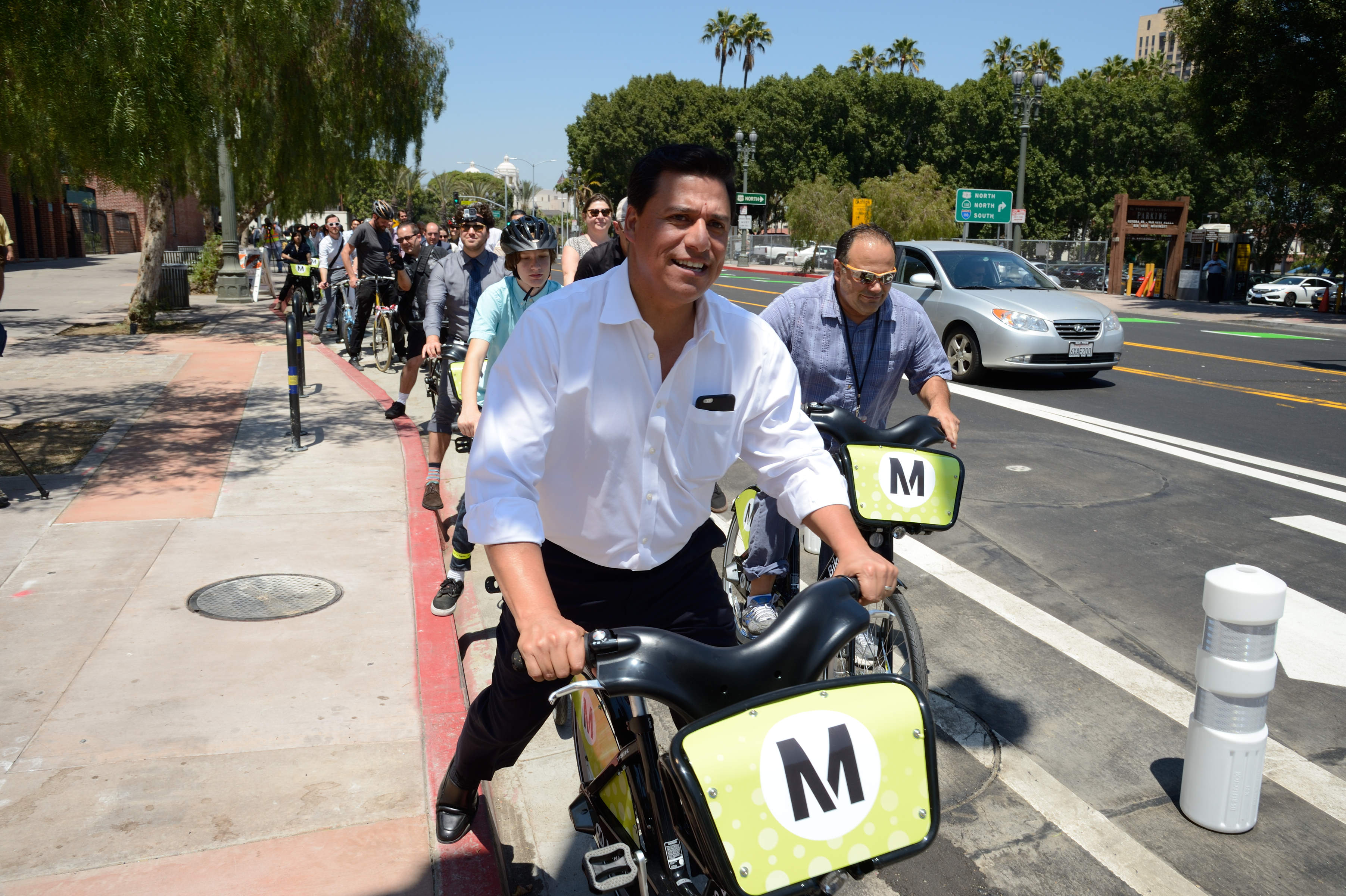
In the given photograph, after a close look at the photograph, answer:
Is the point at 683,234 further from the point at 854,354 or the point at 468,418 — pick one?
the point at 468,418

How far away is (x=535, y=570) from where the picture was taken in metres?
2.13

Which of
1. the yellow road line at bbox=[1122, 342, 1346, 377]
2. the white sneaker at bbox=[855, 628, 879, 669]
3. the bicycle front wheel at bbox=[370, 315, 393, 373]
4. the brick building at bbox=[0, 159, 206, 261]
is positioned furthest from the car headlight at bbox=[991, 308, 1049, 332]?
the brick building at bbox=[0, 159, 206, 261]

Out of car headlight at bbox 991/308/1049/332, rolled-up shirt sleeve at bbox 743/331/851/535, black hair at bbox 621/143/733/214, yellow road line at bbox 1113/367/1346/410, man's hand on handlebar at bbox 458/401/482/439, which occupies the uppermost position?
black hair at bbox 621/143/733/214

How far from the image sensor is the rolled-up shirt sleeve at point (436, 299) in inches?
271

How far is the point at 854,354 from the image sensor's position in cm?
434

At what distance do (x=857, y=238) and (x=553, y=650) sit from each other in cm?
267

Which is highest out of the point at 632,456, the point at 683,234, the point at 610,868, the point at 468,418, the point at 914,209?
the point at 914,209

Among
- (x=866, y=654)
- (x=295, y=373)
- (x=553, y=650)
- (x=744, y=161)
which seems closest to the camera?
(x=553, y=650)

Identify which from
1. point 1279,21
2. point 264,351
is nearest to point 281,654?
point 264,351

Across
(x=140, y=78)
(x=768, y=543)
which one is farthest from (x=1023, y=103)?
(x=768, y=543)

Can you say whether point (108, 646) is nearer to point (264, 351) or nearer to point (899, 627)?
point (899, 627)

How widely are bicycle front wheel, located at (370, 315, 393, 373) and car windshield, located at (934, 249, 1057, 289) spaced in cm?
758

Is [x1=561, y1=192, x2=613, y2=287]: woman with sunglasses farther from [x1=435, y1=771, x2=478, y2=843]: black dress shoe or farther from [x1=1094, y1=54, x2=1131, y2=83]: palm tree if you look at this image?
[x1=1094, y1=54, x2=1131, y2=83]: palm tree

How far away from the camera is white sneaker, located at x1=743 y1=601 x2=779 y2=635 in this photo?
4.13m
